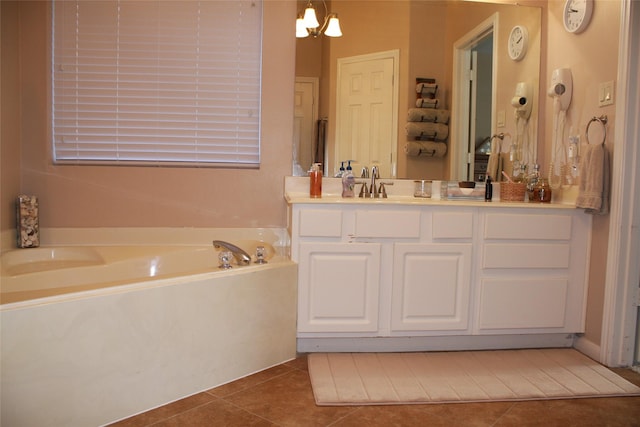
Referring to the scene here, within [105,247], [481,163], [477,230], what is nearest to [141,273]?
[105,247]

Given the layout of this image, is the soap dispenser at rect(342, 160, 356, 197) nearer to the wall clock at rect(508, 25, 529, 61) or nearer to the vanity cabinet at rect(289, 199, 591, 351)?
the vanity cabinet at rect(289, 199, 591, 351)

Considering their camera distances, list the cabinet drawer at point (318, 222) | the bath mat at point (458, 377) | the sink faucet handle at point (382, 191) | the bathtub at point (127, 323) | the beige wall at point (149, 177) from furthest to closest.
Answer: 1. the sink faucet handle at point (382, 191)
2. the beige wall at point (149, 177)
3. the cabinet drawer at point (318, 222)
4. the bath mat at point (458, 377)
5. the bathtub at point (127, 323)

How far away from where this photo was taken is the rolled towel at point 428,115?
293cm

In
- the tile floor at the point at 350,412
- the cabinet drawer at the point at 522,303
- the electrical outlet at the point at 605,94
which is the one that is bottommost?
the tile floor at the point at 350,412

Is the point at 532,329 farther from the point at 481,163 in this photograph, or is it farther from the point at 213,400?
the point at 213,400

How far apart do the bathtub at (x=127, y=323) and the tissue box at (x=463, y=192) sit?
3.39 feet

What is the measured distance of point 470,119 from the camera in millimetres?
3006

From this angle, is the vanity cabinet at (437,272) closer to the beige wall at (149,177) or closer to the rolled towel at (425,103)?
the beige wall at (149,177)

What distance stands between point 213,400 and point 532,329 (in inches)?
64.5

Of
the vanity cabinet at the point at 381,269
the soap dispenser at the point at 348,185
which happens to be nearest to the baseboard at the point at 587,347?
the vanity cabinet at the point at 381,269

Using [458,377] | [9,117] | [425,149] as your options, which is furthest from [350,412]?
[9,117]

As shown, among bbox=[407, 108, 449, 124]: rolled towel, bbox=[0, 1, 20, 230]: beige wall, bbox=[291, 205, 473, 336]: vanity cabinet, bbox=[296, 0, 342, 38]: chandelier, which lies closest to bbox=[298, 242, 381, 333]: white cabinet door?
bbox=[291, 205, 473, 336]: vanity cabinet

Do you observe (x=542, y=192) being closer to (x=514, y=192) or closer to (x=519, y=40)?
(x=514, y=192)

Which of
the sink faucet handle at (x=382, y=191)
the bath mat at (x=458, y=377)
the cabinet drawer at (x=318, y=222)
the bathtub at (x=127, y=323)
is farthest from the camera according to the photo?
the sink faucet handle at (x=382, y=191)
